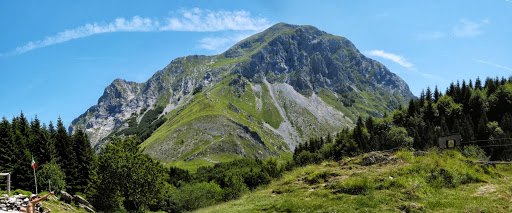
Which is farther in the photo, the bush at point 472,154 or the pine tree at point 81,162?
the pine tree at point 81,162

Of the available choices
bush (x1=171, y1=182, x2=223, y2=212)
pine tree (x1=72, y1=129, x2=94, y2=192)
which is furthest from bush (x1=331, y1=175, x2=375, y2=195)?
bush (x1=171, y1=182, x2=223, y2=212)

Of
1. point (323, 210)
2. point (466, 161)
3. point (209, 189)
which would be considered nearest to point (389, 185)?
point (323, 210)

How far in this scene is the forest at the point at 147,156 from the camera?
54.3 m

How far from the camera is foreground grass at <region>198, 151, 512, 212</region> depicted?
550 inches

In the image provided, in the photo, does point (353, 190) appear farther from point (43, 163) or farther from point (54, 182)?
point (43, 163)

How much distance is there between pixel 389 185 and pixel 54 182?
67.4 metres

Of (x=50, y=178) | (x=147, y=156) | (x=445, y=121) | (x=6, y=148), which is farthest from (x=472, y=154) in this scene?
(x=445, y=121)

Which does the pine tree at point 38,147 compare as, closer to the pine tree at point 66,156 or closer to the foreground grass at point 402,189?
the pine tree at point 66,156

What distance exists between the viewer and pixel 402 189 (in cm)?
1658

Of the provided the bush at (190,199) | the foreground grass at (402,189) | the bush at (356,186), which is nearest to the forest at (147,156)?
the bush at (190,199)

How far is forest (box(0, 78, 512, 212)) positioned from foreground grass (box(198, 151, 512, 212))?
11.2 ft

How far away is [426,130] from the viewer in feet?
367

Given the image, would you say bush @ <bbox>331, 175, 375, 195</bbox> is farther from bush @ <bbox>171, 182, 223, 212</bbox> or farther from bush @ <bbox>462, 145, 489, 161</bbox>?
bush @ <bbox>171, 182, 223, 212</bbox>

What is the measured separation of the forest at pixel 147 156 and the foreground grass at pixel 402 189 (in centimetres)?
340
